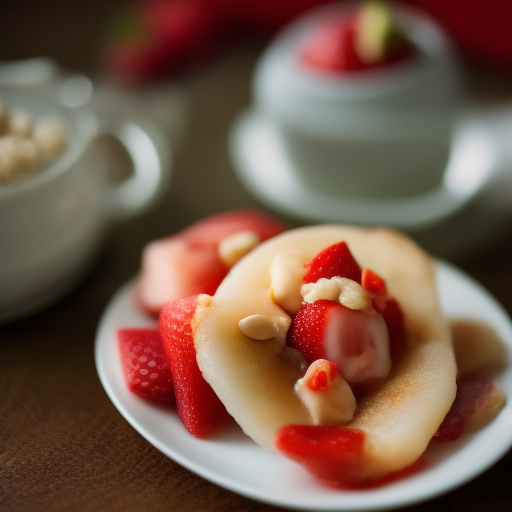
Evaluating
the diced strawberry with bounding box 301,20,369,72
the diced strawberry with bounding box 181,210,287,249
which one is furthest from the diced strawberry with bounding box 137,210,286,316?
the diced strawberry with bounding box 301,20,369,72

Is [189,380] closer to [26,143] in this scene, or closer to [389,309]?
[389,309]

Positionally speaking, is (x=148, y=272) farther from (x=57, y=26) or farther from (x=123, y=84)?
(x=57, y=26)

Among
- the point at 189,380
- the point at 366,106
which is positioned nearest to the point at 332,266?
the point at 189,380

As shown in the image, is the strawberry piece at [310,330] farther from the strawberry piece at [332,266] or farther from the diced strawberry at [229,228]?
the diced strawberry at [229,228]

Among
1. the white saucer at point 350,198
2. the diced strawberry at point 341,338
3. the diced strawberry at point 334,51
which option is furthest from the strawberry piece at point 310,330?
the diced strawberry at point 334,51

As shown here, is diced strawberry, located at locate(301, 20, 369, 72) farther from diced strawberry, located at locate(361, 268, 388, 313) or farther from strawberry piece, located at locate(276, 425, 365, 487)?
strawberry piece, located at locate(276, 425, 365, 487)

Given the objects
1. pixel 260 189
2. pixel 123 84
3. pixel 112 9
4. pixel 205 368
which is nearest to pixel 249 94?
pixel 123 84

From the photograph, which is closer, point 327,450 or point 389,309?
point 327,450
